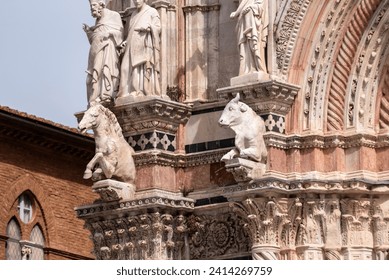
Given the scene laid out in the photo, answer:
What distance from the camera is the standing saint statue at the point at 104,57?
2645cm

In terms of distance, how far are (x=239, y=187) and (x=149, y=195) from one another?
1.22m

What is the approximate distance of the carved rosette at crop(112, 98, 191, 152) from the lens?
85.7ft

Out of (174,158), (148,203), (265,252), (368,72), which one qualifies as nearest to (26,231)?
(174,158)

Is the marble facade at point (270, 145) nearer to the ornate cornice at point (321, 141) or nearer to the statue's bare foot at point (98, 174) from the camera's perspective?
the ornate cornice at point (321, 141)

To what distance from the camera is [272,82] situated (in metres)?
25.3

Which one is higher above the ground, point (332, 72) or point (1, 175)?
point (1, 175)

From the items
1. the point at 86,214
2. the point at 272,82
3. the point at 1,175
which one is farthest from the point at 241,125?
the point at 1,175

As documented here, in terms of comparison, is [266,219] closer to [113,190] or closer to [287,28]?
[113,190]

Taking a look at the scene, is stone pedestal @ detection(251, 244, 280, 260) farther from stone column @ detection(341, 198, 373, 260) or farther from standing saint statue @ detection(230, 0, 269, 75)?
standing saint statue @ detection(230, 0, 269, 75)

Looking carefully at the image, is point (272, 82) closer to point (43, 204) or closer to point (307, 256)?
point (307, 256)

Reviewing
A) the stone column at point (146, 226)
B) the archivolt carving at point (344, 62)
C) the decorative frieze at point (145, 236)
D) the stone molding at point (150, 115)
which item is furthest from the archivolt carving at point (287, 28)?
the decorative frieze at point (145, 236)

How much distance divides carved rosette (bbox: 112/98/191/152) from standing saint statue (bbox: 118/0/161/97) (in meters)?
0.18

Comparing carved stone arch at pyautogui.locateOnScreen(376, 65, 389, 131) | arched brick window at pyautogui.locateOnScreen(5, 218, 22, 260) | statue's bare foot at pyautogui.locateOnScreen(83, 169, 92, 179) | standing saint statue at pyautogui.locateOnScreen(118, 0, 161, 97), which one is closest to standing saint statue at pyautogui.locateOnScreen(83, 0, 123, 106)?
standing saint statue at pyautogui.locateOnScreen(118, 0, 161, 97)

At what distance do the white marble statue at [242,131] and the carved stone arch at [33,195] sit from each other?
1412cm
